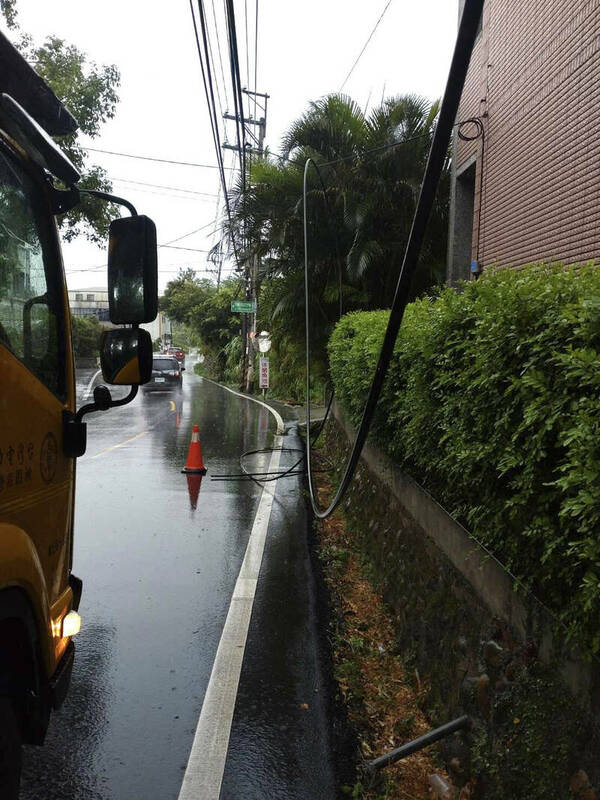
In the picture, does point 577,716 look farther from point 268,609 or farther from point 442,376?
point 268,609

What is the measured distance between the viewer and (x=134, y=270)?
277 cm

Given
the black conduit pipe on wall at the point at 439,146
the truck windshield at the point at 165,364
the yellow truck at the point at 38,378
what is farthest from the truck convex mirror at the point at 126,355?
the truck windshield at the point at 165,364

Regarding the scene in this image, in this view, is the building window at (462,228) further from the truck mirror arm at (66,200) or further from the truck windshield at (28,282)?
the truck windshield at (28,282)

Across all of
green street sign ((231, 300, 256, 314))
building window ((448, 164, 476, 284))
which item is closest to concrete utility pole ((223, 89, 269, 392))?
green street sign ((231, 300, 256, 314))

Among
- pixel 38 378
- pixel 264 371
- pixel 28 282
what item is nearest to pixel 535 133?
pixel 28 282

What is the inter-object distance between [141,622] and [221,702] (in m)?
1.32

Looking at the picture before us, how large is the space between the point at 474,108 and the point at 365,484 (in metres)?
6.72

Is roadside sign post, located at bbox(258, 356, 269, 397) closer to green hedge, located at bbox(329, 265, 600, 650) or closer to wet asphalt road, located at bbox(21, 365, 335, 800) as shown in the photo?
wet asphalt road, located at bbox(21, 365, 335, 800)

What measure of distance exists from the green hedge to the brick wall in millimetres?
3844

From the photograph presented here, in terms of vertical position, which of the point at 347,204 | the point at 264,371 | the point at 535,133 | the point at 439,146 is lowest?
the point at 264,371

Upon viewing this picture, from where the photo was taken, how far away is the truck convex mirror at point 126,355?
2828 mm

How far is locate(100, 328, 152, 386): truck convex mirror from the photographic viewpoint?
2.83m

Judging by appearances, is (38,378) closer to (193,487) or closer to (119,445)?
(193,487)

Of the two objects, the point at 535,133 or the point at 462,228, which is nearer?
the point at 535,133
